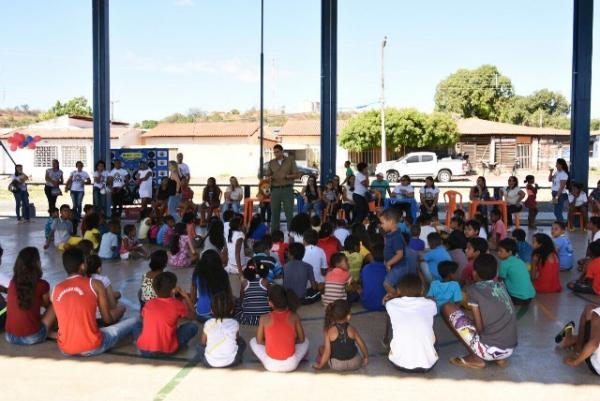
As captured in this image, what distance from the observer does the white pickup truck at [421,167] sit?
3219cm

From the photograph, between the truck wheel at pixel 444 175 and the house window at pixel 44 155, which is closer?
the truck wheel at pixel 444 175

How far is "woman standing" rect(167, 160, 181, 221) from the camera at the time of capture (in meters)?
12.9

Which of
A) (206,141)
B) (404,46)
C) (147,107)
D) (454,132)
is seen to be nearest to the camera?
(454,132)

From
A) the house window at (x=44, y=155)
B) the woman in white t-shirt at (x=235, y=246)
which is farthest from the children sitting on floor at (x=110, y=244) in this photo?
the house window at (x=44, y=155)

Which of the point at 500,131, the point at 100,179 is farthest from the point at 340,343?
the point at 500,131

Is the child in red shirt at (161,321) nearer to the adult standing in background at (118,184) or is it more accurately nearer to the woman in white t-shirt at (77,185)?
the woman in white t-shirt at (77,185)

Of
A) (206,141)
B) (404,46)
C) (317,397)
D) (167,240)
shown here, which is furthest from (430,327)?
(404,46)

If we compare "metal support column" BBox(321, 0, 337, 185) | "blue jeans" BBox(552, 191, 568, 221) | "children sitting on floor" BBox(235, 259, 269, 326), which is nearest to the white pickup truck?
"metal support column" BBox(321, 0, 337, 185)

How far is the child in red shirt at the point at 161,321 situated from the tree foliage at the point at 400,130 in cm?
3258

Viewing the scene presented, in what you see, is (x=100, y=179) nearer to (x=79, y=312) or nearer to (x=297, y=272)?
(x=297, y=272)

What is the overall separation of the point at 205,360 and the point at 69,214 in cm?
644

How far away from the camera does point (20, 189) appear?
48.1 feet

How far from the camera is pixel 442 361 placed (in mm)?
5207

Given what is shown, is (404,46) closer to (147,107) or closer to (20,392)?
(147,107)
